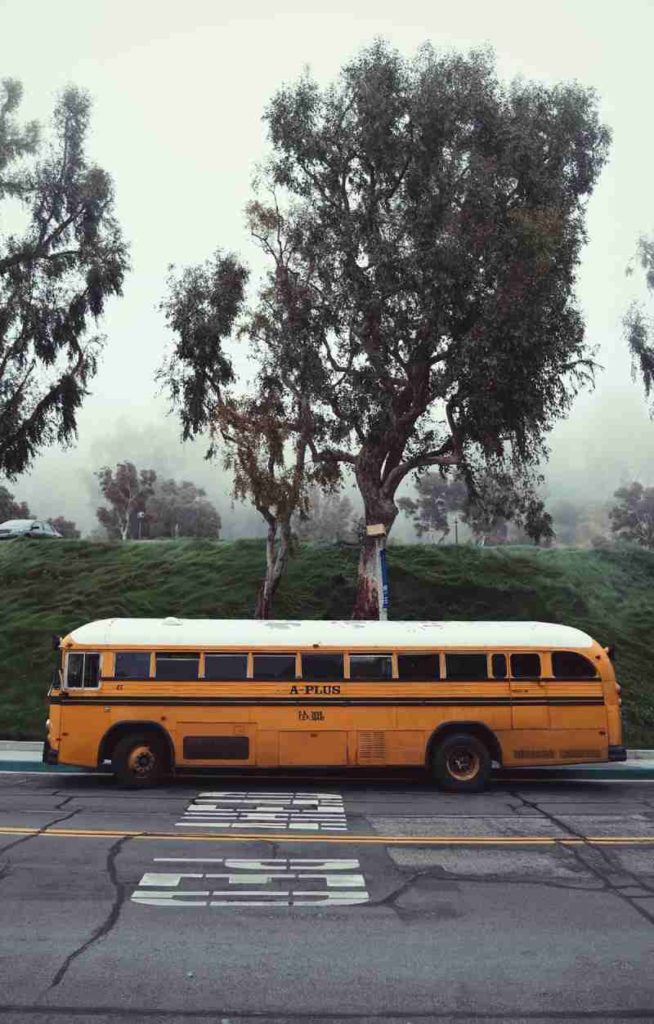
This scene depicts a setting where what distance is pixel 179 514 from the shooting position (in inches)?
4951

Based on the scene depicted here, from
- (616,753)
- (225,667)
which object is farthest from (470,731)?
(225,667)

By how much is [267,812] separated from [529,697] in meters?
5.56

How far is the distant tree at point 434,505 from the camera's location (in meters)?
124

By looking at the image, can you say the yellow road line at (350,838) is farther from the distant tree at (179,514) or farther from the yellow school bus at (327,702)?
the distant tree at (179,514)

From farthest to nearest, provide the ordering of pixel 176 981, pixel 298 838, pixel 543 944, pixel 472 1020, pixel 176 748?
1. pixel 176 748
2. pixel 298 838
3. pixel 543 944
4. pixel 176 981
5. pixel 472 1020

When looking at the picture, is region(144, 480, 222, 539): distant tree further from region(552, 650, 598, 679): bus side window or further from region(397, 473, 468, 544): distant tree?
region(552, 650, 598, 679): bus side window

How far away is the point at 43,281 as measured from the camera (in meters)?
27.8

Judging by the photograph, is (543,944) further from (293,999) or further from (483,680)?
(483,680)

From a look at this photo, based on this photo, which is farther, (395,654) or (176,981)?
(395,654)

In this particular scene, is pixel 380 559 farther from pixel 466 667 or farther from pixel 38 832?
pixel 38 832

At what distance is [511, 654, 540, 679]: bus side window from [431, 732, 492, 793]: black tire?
1.48 m

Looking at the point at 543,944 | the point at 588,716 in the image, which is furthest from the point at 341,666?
the point at 543,944

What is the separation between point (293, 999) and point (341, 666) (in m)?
9.85

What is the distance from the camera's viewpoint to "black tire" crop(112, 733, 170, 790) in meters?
15.9
